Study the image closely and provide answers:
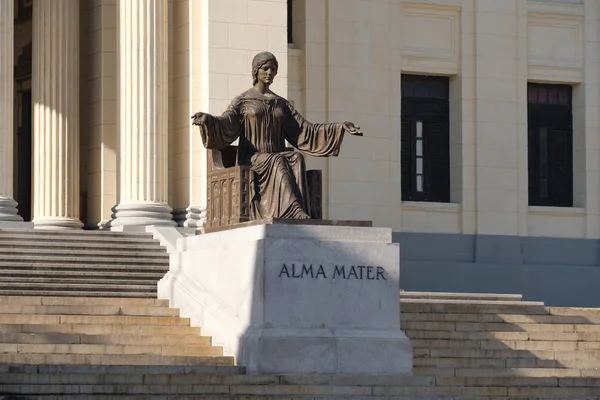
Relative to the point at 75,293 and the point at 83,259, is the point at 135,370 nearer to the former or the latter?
the point at 75,293

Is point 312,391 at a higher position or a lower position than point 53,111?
lower

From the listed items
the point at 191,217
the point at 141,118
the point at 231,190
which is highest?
the point at 141,118

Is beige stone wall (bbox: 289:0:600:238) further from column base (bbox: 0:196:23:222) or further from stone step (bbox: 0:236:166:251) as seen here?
column base (bbox: 0:196:23:222)

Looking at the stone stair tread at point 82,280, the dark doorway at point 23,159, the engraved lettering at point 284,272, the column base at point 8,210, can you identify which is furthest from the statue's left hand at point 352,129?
the dark doorway at point 23,159

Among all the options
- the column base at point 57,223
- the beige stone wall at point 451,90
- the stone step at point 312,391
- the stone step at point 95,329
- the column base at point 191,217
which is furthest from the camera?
the beige stone wall at point 451,90

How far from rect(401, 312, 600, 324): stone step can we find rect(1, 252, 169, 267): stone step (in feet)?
15.4

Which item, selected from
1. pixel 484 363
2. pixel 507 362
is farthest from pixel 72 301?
pixel 507 362

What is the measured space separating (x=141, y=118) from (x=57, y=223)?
113 inches

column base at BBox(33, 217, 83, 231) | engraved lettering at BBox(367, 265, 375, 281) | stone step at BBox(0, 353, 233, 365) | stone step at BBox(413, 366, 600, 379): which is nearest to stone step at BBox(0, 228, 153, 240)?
column base at BBox(33, 217, 83, 231)

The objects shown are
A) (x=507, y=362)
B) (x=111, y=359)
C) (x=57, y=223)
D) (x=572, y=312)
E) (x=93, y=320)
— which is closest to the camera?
(x=111, y=359)

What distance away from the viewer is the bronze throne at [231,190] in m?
24.5

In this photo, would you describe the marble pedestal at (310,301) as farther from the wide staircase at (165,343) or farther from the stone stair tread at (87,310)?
the stone stair tread at (87,310)

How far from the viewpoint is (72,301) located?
25.4 metres

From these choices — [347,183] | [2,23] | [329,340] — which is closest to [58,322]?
[329,340]
